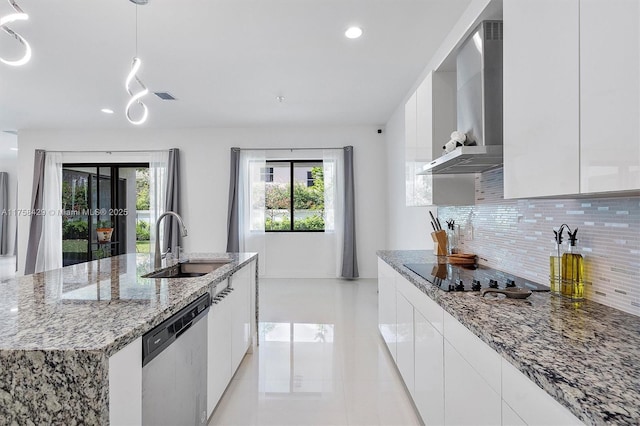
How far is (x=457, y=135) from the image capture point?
1.97m

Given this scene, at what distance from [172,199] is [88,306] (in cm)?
511

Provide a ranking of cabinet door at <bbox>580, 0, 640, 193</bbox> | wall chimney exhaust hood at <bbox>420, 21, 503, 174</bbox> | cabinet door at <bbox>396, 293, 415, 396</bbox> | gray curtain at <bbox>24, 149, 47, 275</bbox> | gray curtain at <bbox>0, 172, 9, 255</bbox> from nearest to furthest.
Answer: cabinet door at <bbox>580, 0, 640, 193</bbox>, wall chimney exhaust hood at <bbox>420, 21, 503, 174</bbox>, cabinet door at <bbox>396, 293, 415, 396</bbox>, gray curtain at <bbox>24, 149, 47, 275</bbox>, gray curtain at <bbox>0, 172, 9, 255</bbox>

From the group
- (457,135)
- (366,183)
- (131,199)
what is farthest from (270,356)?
(131,199)

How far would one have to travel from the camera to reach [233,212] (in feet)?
19.8

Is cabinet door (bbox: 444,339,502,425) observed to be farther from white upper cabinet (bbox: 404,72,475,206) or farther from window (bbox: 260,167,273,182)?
window (bbox: 260,167,273,182)

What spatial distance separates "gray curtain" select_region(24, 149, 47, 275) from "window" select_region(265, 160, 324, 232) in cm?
411

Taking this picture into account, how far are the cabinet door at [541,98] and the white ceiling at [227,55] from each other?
1.55m

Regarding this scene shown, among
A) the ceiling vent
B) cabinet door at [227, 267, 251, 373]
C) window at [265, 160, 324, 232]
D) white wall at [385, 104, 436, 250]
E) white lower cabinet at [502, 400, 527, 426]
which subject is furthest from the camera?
window at [265, 160, 324, 232]

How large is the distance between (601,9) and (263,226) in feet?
18.2

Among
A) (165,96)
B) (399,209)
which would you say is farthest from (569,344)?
(165,96)

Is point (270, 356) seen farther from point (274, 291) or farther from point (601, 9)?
point (601, 9)

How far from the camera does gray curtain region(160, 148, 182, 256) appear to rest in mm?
6047

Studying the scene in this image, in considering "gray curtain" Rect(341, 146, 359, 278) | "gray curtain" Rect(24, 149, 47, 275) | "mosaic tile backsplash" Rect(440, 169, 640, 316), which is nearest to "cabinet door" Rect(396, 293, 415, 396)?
"mosaic tile backsplash" Rect(440, 169, 640, 316)

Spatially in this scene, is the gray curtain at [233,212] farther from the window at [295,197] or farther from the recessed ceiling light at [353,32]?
the recessed ceiling light at [353,32]
